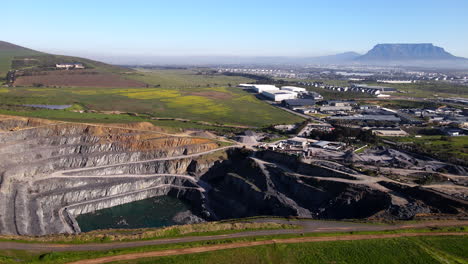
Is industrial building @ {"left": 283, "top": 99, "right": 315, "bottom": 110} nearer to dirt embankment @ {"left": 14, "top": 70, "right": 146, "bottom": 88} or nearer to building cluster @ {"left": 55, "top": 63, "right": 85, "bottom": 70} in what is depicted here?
dirt embankment @ {"left": 14, "top": 70, "right": 146, "bottom": 88}

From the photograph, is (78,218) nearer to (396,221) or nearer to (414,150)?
(396,221)

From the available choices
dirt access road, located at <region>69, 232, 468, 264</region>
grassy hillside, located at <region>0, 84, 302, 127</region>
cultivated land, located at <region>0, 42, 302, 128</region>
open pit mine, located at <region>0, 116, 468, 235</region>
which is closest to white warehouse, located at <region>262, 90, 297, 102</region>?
cultivated land, located at <region>0, 42, 302, 128</region>

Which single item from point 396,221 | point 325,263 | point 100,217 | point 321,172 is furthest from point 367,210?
point 100,217

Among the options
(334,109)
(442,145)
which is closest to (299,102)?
(334,109)

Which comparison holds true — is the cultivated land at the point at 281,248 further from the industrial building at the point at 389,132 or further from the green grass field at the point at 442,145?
the industrial building at the point at 389,132

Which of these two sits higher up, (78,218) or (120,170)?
(120,170)
